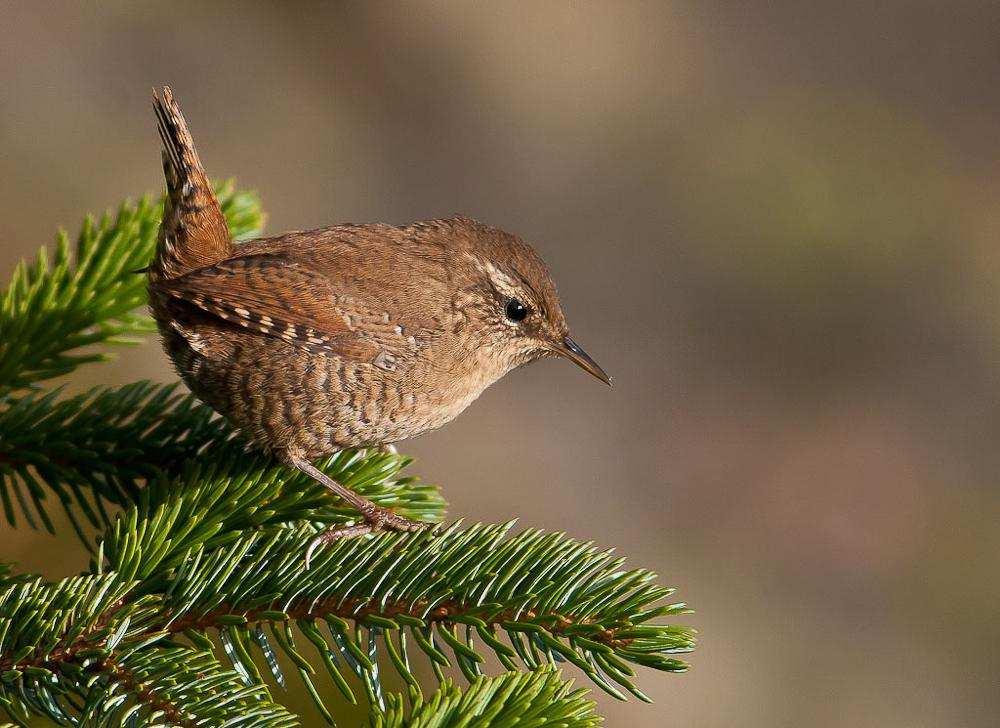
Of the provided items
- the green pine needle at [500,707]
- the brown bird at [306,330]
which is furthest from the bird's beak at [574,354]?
the green pine needle at [500,707]

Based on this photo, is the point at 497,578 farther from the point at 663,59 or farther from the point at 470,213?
the point at 663,59

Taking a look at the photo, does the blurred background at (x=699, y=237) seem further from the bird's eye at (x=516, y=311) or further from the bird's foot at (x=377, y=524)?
the bird's foot at (x=377, y=524)

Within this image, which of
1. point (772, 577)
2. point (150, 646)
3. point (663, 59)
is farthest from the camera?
point (663, 59)

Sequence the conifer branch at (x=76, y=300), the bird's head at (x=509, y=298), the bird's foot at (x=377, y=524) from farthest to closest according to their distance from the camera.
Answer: the bird's head at (x=509, y=298), the conifer branch at (x=76, y=300), the bird's foot at (x=377, y=524)

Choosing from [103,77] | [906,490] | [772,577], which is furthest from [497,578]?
[103,77]

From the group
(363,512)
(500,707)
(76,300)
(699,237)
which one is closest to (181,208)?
(76,300)

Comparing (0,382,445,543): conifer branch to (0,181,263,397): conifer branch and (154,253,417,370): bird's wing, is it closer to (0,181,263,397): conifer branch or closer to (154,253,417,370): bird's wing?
(0,181,263,397): conifer branch

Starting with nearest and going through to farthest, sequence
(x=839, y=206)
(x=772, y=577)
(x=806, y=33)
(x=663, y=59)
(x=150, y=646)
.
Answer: (x=150, y=646) → (x=772, y=577) → (x=839, y=206) → (x=663, y=59) → (x=806, y=33)

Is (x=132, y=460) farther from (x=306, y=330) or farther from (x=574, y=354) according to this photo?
(x=574, y=354)
